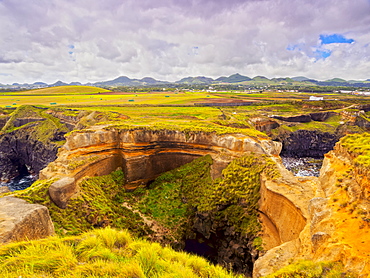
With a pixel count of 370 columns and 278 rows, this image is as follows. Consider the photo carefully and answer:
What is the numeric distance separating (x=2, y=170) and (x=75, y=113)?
21763 mm

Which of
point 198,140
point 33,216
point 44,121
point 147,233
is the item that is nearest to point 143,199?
point 147,233

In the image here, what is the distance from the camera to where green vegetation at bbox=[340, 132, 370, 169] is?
1004cm

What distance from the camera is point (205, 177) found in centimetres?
2512

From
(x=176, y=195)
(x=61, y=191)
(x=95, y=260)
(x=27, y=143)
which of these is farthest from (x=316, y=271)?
(x=27, y=143)

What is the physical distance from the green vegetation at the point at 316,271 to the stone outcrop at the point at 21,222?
12.1 m

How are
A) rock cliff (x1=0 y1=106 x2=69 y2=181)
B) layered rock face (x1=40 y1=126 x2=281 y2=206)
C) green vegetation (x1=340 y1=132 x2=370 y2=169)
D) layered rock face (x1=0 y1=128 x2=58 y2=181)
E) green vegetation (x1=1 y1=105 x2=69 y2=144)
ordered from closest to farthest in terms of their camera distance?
green vegetation (x1=340 y1=132 x2=370 y2=169), layered rock face (x1=40 y1=126 x2=281 y2=206), layered rock face (x1=0 y1=128 x2=58 y2=181), rock cliff (x1=0 y1=106 x2=69 y2=181), green vegetation (x1=1 y1=105 x2=69 y2=144)

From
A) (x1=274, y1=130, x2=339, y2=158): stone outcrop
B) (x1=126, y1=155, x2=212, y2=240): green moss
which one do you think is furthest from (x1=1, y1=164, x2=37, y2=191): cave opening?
(x1=274, y1=130, x2=339, y2=158): stone outcrop

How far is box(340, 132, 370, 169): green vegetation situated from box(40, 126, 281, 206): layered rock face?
10.2 m

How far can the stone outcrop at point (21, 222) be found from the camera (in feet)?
31.7

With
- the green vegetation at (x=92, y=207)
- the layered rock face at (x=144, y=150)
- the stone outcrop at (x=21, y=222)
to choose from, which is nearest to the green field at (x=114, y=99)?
the layered rock face at (x=144, y=150)

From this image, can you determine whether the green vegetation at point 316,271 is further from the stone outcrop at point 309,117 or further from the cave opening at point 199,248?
the stone outcrop at point 309,117

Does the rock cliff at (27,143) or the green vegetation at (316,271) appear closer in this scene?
the green vegetation at (316,271)

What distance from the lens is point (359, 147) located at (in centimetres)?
1145

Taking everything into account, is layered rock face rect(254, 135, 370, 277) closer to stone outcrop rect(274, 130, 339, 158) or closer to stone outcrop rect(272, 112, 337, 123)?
stone outcrop rect(274, 130, 339, 158)
